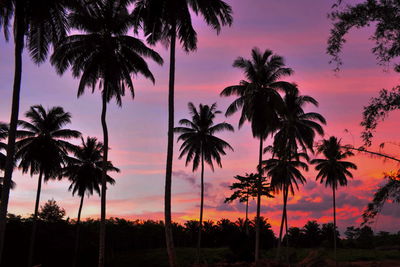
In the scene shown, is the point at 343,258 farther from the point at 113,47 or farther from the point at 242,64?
the point at 113,47

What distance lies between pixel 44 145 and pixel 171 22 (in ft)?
76.5

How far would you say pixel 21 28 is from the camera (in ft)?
56.3

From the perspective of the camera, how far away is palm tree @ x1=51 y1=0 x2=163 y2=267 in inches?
976

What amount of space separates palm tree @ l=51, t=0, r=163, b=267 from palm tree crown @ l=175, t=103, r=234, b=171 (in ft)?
73.4

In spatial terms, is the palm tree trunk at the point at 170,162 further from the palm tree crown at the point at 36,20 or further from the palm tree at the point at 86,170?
the palm tree at the point at 86,170

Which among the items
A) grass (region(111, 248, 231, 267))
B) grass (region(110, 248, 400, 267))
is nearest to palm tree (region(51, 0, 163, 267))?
grass (region(110, 248, 400, 267))

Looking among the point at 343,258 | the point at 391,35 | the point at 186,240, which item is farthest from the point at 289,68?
the point at 186,240

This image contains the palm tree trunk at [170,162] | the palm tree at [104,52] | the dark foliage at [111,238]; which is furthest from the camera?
the dark foliage at [111,238]

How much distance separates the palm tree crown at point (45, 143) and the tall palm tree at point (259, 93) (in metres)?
15.2

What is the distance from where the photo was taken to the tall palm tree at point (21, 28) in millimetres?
16250

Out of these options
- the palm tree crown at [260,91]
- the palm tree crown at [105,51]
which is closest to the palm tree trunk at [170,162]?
the palm tree crown at [105,51]

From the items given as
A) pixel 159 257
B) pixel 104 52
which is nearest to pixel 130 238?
pixel 159 257

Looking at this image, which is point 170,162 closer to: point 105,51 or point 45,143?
point 105,51

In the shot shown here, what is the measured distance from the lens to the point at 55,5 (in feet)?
55.1
